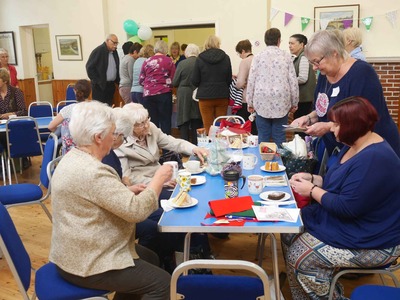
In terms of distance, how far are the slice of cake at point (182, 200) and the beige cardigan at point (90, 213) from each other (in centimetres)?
26

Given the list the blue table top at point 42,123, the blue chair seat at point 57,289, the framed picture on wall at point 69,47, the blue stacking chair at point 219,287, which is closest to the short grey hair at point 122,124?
the blue chair seat at point 57,289

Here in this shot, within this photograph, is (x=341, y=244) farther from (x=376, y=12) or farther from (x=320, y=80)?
(x=376, y=12)

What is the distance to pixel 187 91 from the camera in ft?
18.5

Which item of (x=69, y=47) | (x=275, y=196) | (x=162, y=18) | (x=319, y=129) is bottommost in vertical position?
(x=275, y=196)

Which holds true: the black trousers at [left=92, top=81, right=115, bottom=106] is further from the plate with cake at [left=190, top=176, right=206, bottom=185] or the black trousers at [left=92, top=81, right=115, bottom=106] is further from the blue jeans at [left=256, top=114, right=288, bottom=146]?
the plate with cake at [left=190, top=176, right=206, bottom=185]

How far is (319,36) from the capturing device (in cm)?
254

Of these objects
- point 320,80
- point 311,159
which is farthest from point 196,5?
point 311,159

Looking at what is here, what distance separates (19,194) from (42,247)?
507 millimetres

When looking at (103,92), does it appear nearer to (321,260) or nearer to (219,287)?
(321,260)

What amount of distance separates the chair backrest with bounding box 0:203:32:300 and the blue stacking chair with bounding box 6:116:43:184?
268 centimetres

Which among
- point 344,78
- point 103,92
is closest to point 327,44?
point 344,78

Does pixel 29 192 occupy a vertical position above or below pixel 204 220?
below

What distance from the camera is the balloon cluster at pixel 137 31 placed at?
24.3 feet

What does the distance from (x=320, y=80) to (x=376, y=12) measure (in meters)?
3.80
